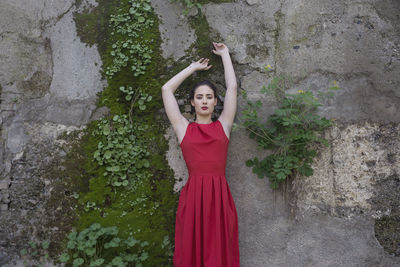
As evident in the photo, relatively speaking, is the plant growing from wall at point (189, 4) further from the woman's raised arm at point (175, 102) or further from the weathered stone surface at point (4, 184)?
the weathered stone surface at point (4, 184)

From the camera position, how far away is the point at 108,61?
3.08 metres

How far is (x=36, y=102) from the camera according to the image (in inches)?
121

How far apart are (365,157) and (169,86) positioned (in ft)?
6.17

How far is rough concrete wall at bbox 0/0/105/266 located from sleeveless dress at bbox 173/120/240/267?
1.10 metres

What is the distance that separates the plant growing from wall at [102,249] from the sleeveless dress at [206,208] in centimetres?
39

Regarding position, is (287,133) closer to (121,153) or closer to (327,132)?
(327,132)

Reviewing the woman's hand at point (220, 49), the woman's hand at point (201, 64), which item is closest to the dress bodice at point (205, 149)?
the woman's hand at point (201, 64)

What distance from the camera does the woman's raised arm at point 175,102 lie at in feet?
9.22

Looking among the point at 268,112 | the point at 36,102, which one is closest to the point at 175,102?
the point at 268,112

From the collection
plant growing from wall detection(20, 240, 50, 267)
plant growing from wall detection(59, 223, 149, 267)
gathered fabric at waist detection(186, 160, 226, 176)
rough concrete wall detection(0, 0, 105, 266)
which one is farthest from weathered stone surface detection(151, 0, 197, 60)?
plant growing from wall detection(20, 240, 50, 267)

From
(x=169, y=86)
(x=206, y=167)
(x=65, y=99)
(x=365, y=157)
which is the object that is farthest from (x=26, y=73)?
(x=365, y=157)

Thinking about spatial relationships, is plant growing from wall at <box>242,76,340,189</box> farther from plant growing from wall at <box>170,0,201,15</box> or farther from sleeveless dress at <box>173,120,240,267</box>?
plant growing from wall at <box>170,0,201,15</box>

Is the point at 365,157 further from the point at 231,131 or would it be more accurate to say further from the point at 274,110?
the point at 231,131

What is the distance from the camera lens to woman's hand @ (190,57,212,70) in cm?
296
